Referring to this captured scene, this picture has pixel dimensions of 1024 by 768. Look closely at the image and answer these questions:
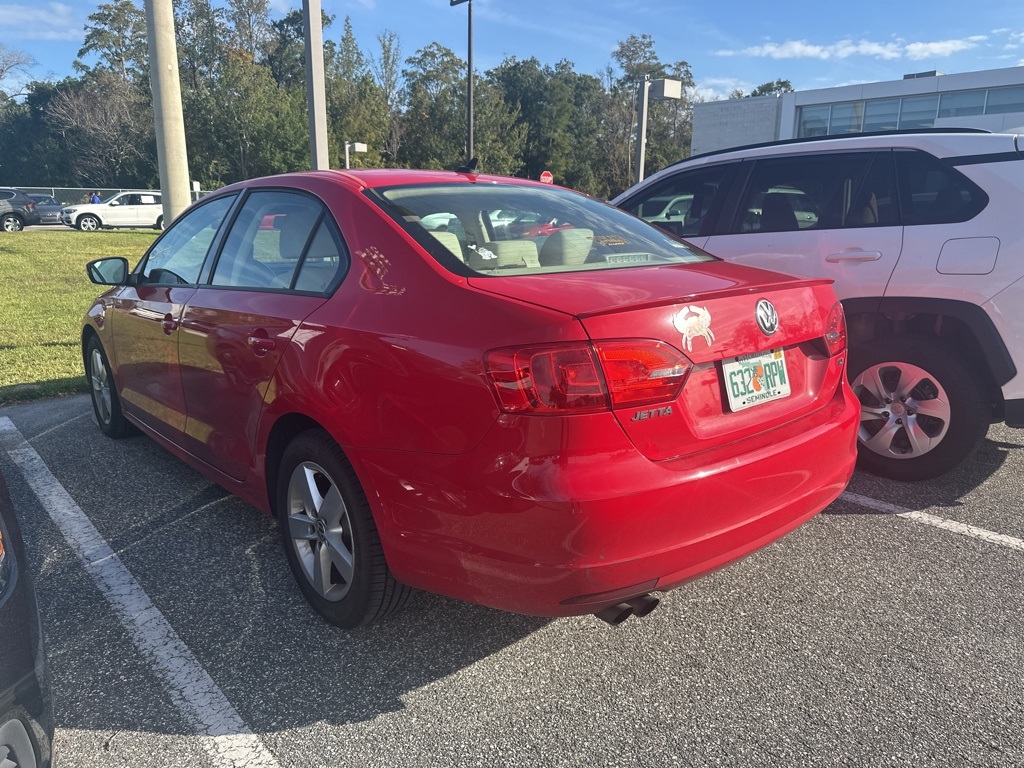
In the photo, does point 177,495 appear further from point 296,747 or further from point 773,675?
point 773,675

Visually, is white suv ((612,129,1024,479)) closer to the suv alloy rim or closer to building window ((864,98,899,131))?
the suv alloy rim

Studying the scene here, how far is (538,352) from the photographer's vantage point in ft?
6.48

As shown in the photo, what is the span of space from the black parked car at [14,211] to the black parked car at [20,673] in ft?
107

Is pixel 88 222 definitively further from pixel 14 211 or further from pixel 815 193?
pixel 815 193

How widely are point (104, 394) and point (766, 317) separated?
14.0ft

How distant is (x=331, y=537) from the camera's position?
264cm

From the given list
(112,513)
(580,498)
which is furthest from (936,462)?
(112,513)

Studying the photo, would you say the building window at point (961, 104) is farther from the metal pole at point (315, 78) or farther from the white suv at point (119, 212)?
the white suv at point (119, 212)

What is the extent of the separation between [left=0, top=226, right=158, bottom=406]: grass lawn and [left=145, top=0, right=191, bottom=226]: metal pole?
188 cm

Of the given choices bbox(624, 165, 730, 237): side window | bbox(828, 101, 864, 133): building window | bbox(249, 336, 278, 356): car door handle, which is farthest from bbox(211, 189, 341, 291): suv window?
bbox(828, 101, 864, 133): building window

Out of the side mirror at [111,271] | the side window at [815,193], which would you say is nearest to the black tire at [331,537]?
the side mirror at [111,271]

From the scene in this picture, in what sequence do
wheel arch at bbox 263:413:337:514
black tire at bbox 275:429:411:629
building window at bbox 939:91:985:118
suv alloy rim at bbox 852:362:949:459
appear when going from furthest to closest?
building window at bbox 939:91:985:118 < suv alloy rim at bbox 852:362:949:459 < wheel arch at bbox 263:413:337:514 < black tire at bbox 275:429:411:629

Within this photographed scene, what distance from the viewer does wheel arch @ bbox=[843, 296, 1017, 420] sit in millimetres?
3641

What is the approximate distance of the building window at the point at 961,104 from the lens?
1228 inches
